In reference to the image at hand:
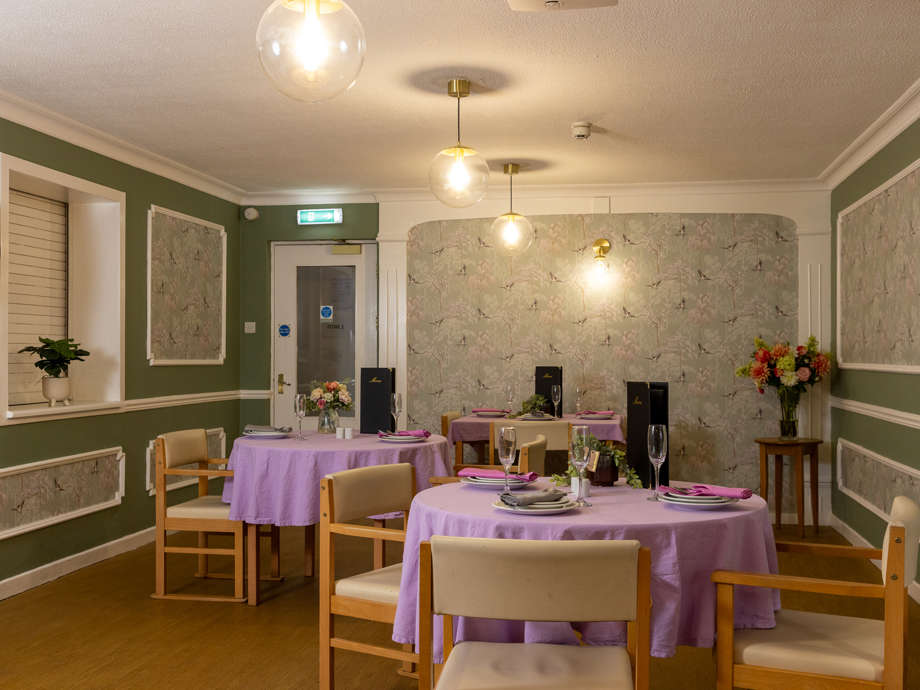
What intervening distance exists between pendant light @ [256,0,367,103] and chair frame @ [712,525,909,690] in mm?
1787

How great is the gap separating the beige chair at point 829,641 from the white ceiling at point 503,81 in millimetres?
2250

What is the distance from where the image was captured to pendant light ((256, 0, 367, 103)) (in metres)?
2.47

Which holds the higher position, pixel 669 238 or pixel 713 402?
pixel 669 238

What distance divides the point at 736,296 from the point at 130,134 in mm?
4769

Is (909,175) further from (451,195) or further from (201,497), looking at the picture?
(201,497)

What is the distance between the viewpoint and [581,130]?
5453 millimetres

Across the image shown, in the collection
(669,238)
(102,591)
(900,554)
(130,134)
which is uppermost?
(130,134)

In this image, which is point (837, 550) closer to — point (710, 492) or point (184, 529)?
point (710, 492)

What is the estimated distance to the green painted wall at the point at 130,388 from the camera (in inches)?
199

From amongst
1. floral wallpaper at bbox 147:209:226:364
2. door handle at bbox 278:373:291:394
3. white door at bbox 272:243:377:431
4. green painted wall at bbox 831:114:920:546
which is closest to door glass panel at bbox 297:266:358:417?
white door at bbox 272:243:377:431

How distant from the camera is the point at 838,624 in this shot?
8.93 feet

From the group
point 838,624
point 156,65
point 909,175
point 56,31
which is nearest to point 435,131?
point 156,65

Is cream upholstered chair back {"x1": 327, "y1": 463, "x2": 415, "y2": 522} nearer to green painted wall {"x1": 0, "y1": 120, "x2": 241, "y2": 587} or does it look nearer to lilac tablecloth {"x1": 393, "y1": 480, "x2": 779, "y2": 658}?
lilac tablecloth {"x1": 393, "y1": 480, "x2": 779, "y2": 658}

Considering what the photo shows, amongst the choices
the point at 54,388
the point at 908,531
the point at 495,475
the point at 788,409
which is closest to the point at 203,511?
the point at 54,388
